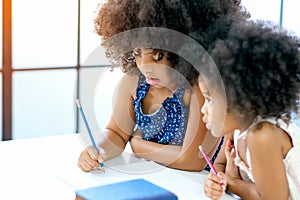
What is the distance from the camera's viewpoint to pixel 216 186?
1288 millimetres

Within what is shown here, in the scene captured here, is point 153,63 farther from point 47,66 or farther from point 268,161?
point 47,66

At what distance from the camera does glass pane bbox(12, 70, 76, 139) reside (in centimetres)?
248

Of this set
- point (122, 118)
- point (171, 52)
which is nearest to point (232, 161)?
point (171, 52)

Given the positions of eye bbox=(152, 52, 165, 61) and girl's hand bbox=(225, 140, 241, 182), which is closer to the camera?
girl's hand bbox=(225, 140, 241, 182)

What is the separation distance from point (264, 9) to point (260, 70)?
2058 mm

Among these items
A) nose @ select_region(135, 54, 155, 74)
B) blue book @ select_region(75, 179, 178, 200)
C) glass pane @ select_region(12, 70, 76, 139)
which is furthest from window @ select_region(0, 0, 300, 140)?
blue book @ select_region(75, 179, 178, 200)

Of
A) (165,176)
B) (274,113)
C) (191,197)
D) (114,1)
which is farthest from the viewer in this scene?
(114,1)

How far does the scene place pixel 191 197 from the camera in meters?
1.31

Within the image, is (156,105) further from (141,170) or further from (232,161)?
(232,161)

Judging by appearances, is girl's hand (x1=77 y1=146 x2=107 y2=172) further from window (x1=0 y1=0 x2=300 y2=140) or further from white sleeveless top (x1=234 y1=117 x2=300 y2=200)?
window (x1=0 y1=0 x2=300 y2=140)

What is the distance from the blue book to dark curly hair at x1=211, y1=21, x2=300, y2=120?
0.78ft

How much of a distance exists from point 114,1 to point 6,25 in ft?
3.00

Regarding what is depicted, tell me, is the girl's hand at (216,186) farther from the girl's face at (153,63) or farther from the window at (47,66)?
the window at (47,66)

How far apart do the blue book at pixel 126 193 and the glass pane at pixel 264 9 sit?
6.79 ft
